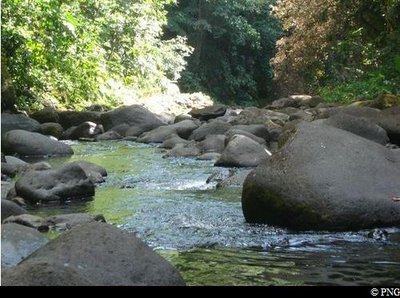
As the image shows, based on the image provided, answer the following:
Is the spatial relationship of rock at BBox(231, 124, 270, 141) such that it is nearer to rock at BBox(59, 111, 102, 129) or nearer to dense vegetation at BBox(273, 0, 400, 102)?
dense vegetation at BBox(273, 0, 400, 102)

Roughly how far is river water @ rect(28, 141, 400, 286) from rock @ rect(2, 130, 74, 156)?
10.9ft

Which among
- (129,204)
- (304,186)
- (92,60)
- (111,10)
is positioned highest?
(111,10)

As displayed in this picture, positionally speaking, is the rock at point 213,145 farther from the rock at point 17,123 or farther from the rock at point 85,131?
the rock at point 85,131

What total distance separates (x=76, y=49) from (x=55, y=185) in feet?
32.3

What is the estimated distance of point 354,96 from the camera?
16.5 meters

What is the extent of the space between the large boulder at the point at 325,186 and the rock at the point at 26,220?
1727 millimetres

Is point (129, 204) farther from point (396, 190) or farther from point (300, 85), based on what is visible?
point (300, 85)

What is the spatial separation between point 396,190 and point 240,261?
1741 mm

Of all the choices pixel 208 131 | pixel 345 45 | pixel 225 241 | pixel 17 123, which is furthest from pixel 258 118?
pixel 225 241

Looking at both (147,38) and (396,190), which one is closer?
(396,190)

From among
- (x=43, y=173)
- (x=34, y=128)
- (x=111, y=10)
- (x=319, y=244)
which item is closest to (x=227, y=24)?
(x=111, y=10)

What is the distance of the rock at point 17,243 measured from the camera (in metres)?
3.59

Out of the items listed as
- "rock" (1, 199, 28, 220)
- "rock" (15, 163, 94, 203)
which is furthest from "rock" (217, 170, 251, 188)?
"rock" (1, 199, 28, 220)

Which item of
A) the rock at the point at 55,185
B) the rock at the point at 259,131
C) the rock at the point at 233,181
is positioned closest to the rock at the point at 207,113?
the rock at the point at 259,131
